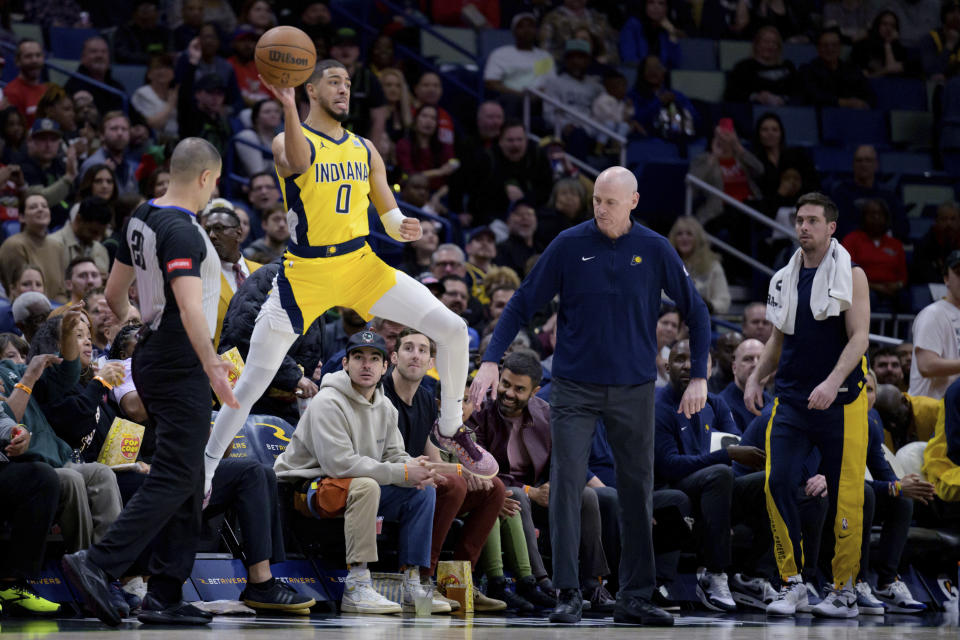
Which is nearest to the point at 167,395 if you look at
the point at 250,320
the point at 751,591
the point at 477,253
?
the point at 250,320

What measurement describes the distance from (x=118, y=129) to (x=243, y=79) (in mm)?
2552

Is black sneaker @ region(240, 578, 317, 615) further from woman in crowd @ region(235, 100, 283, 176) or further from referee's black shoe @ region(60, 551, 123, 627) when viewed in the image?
woman in crowd @ region(235, 100, 283, 176)

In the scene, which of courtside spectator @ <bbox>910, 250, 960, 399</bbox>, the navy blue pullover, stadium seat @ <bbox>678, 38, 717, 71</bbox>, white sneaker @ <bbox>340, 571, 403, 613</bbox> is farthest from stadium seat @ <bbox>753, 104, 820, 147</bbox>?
white sneaker @ <bbox>340, 571, 403, 613</bbox>

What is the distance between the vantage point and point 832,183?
1512cm

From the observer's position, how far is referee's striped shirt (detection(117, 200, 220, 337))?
5879 millimetres

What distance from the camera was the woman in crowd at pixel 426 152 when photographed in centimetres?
1400

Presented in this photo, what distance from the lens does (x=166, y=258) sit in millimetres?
5891

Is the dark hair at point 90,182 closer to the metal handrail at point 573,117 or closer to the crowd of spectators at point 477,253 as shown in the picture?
the crowd of spectators at point 477,253

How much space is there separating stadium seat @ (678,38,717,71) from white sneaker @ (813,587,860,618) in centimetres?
A: 1008

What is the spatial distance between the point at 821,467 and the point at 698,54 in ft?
→ 33.1

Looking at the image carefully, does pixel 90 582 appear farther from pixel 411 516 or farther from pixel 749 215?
pixel 749 215

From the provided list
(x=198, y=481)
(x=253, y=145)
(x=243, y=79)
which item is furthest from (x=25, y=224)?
(x=198, y=481)

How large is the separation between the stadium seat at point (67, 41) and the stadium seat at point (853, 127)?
8.58 metres

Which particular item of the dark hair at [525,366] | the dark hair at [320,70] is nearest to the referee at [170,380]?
the dark hair at [320,70]
